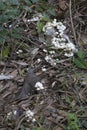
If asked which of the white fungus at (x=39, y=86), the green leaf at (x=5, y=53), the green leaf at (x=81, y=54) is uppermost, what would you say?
the green leaf at (x=5, y=53)

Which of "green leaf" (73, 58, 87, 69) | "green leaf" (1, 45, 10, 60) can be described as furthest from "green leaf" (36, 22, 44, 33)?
"green leaf" (73, 58, 87, 69)

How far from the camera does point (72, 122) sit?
7.21ft

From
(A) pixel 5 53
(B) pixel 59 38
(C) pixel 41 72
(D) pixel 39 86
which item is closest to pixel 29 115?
(D) pixel 39 86

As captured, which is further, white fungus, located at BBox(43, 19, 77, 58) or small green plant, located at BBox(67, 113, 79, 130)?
white fungus, located at BBox(43, 19, 77, 58)

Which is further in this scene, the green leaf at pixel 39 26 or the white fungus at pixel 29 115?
the green leaf at pixel 39 26

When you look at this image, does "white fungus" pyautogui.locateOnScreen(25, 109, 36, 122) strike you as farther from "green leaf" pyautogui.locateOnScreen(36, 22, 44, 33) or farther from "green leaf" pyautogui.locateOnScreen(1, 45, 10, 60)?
"green leaf" pyautogui.locateOnScreen(36, 22, 44, 33)

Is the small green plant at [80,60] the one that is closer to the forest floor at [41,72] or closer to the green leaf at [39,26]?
the forest floor at [41,72]

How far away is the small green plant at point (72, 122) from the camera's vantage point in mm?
2172

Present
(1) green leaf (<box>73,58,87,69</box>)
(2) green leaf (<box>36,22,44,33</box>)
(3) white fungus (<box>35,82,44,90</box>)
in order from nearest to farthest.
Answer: (3) white fungus (<box>35,82,44,90</box>) < (1) green leaf (<box>73,58,87,69</box>) < (2) green leaf (<box>36,22,44,33</box>)

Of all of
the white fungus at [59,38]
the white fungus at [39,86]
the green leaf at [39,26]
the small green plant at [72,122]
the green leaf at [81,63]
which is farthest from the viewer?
the green leaf at [39,26]

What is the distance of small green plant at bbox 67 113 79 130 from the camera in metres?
2.17

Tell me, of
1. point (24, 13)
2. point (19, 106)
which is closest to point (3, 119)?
point (19, 106)

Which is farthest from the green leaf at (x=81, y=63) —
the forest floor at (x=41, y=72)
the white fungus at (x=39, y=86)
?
the white fungus at (x=39, y=86)

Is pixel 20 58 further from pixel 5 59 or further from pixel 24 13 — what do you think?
pixel 24 13
